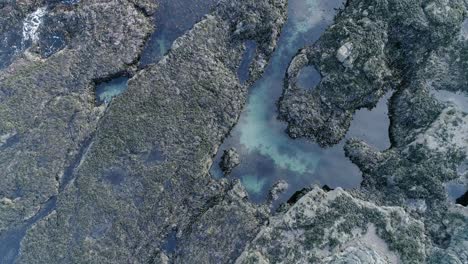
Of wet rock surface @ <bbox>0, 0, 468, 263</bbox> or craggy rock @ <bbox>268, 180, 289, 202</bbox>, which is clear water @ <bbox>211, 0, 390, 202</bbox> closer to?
craggy rock @ <bbox>268, 180, 289, 202</bbox>

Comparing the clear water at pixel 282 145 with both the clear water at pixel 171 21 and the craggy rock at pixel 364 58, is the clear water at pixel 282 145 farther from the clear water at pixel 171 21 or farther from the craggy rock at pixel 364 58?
the clear water at pixel 171 21

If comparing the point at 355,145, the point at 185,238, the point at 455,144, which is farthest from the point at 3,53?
the point at 455,144

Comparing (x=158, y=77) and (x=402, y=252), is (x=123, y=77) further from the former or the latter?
(x=402, y=252)

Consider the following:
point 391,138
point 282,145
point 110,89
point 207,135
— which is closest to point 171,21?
point 110,89

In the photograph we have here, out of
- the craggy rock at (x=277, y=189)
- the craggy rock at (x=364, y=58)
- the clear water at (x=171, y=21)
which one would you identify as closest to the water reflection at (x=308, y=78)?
the craggy rock at (x=364, y=58)

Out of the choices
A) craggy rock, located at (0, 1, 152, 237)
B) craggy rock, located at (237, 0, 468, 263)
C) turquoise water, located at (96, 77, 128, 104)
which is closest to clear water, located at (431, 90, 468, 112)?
craggy rock, located at (237, 0, 468, 263)

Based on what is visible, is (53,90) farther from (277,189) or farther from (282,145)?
(277,189)
